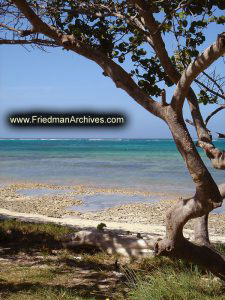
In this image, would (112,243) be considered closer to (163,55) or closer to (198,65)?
(163,55)

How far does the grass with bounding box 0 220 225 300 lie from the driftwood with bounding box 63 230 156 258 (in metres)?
0.16

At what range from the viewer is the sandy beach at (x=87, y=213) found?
43.8 feet

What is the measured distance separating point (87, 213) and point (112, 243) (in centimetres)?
856

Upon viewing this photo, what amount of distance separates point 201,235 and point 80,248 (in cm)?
256

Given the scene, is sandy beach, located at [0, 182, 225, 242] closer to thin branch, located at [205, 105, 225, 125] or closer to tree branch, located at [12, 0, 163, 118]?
thin branch, located at [205, 105, 225, 125]

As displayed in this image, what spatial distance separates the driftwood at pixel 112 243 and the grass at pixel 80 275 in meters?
0.16

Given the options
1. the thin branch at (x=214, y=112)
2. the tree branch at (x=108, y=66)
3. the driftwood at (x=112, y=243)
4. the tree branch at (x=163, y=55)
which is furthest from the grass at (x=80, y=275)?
the thin branch at (x=214, y=112)

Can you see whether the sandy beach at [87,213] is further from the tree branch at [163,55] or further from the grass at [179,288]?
the tree branch at [163,55]

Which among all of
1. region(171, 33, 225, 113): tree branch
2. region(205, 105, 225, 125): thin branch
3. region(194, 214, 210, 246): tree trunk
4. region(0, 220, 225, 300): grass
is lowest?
region(0, 220, 225, 300): grass

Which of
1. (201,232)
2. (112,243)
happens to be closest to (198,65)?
(201,232)

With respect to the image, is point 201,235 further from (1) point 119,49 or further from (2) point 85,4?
(2) point 85,4

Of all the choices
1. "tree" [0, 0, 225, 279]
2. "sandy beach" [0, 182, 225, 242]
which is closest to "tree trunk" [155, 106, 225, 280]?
"tree" [0, 0, 225, 279]

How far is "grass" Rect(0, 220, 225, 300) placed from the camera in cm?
548

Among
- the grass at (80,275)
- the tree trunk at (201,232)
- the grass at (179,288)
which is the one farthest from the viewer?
the tree trunk at (201,232)
